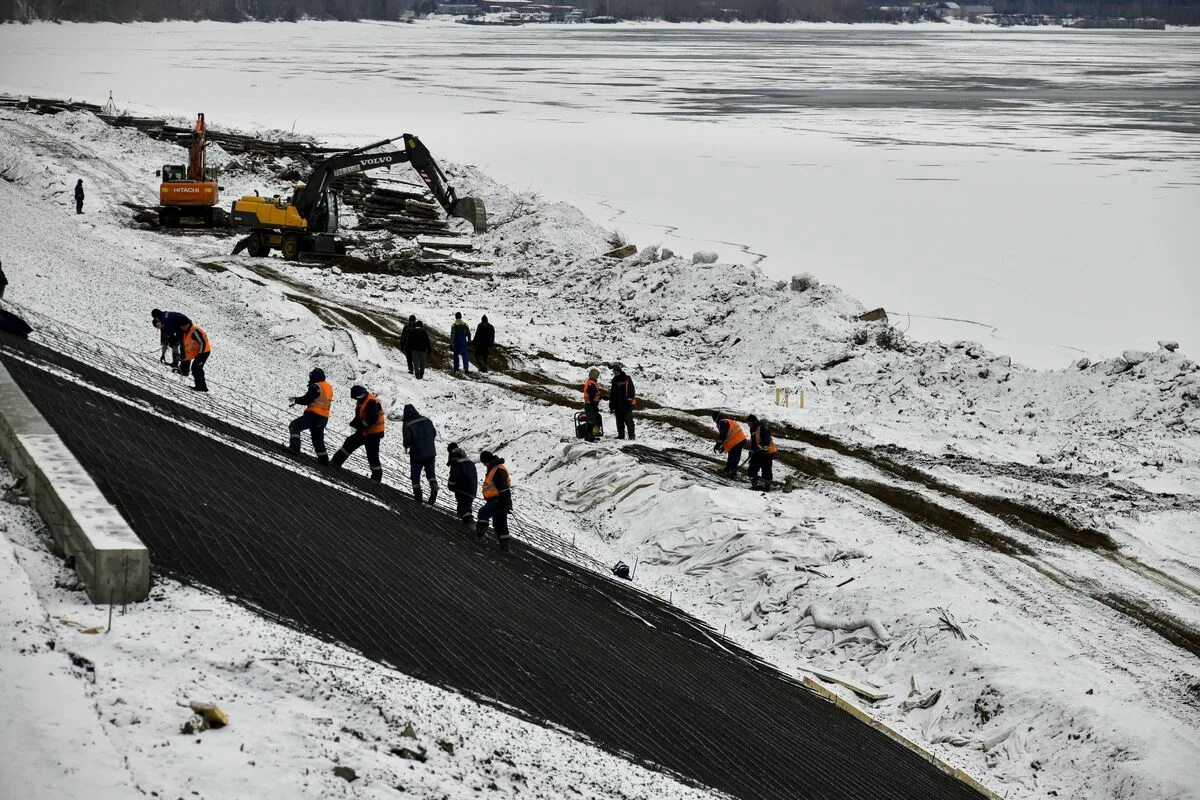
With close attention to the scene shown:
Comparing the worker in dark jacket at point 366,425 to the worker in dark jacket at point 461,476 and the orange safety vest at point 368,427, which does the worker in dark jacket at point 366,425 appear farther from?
the worker in dark jacket at point 461,476

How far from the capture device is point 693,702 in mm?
10609

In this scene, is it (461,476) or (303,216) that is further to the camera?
(303,216)

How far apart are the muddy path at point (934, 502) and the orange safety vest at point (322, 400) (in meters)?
5.46

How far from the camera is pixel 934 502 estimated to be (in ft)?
54.3

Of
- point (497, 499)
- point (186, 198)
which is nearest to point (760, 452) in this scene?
point (497, 499)

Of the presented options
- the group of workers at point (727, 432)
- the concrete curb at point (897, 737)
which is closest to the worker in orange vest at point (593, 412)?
the group of workers at point (727, 432)

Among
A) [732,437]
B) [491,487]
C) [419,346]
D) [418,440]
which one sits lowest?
[732,437]

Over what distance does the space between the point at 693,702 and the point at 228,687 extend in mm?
4579

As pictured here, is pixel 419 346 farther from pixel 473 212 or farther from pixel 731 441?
pixel 473 212

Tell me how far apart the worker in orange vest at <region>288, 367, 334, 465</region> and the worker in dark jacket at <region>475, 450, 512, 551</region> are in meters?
2.23

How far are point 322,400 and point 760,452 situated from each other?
20.5ft

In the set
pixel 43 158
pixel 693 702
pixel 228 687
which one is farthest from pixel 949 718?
pixel 43 158

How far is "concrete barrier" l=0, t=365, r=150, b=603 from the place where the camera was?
7977 mm

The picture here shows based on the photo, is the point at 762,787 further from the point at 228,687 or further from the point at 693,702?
the point at 228,687
